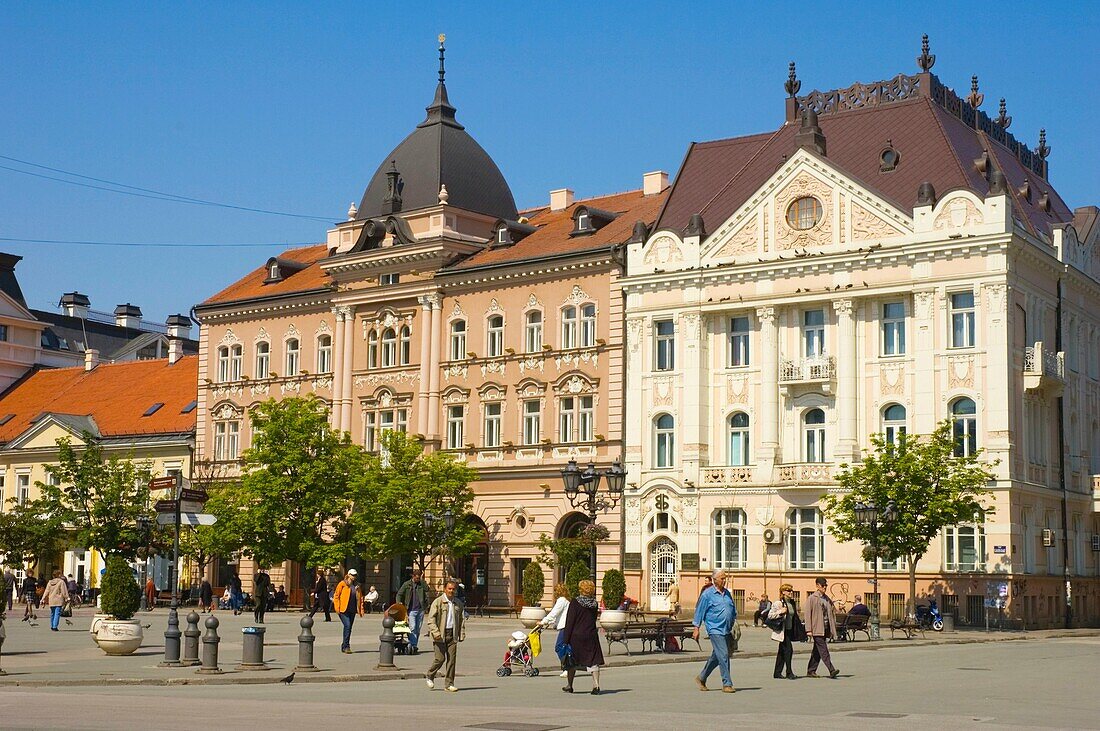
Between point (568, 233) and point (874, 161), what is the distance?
12.5m

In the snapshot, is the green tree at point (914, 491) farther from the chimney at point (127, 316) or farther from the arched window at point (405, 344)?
the chimney at point (127, 316)

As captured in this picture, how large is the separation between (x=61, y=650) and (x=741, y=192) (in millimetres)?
32786

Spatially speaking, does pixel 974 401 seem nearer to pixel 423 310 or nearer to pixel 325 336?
pixel 423 310

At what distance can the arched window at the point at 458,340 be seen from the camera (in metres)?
64.0

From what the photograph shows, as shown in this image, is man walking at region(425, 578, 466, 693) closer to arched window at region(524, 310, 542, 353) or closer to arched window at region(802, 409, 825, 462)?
arched window at region(802, 409, 825, 462)

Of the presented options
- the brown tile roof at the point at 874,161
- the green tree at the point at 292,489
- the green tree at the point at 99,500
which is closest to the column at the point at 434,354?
the green tree at the point at 292,489

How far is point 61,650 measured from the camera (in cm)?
3438

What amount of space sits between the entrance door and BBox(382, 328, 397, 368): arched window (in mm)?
14663

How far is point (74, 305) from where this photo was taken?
4077 inches

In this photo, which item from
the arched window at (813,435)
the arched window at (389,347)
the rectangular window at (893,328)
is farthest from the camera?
the arched window at (389,347)

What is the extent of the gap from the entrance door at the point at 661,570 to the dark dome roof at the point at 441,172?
17.2 meters

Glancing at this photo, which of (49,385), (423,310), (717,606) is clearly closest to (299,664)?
(717,606)

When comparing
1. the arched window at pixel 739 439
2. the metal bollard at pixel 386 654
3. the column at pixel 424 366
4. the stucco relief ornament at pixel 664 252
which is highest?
the stucco relief ornament at pixel 664 252

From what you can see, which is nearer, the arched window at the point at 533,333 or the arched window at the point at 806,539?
the arched window at the point at 806,539
